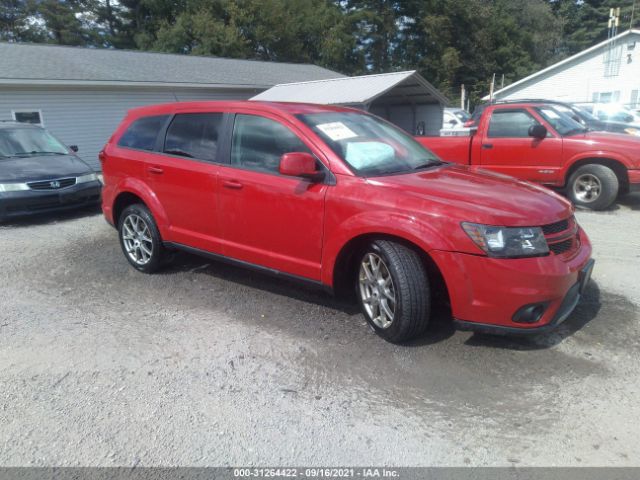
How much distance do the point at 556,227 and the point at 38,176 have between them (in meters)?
7.60

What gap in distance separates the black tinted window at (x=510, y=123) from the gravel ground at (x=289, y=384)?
4.28 m

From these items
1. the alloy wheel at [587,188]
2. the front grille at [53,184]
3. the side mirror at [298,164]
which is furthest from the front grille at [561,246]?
the front grille at [53,184]

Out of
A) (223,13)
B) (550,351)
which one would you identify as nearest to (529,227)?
(550,351)

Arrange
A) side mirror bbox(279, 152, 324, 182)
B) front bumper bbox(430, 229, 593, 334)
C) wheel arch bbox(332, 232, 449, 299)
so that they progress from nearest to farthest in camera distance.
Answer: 1. front bumper bbox(430, 229, 593, 334)
2. wheel arch bbox(332, 232, 449, 299)
3. side mirror bbox(279, 152, 324, 182)

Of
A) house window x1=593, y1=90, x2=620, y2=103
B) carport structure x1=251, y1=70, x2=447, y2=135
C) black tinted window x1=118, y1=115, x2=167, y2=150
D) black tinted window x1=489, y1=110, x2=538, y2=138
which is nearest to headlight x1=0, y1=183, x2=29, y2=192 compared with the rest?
black tinted window x1=118, y1=115, x2=167, y2=150

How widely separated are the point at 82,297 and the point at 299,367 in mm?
2500

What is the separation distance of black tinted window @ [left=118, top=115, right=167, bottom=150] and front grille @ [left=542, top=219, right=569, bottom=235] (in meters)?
3.67

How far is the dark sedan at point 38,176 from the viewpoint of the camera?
7.71 meters

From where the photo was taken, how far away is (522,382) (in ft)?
10.6

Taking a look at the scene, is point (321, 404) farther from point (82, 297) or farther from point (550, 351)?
point (82, 297)

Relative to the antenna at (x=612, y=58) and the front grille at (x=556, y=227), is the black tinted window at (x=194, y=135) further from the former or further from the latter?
the antenna at (x=612, y=58)

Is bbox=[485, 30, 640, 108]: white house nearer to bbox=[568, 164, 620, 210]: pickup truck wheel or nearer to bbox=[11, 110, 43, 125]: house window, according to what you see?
bbox=[568, 164, 620, 210]: pickup truck wheel

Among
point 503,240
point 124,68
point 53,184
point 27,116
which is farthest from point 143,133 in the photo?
point 124,68

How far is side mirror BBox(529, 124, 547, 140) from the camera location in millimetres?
8133
